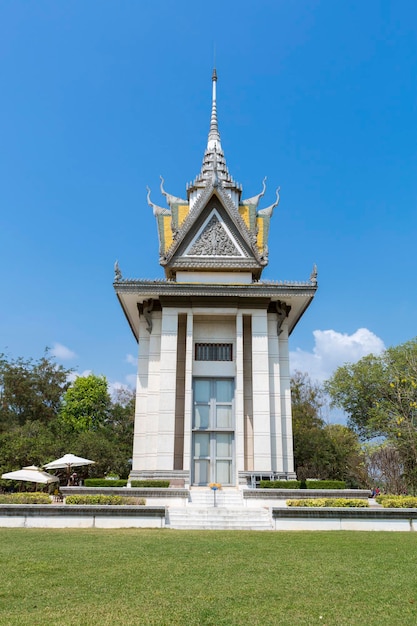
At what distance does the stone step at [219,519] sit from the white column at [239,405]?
4.48 m

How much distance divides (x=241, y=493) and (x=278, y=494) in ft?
6.50

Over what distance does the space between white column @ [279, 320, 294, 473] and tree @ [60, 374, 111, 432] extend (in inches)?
725

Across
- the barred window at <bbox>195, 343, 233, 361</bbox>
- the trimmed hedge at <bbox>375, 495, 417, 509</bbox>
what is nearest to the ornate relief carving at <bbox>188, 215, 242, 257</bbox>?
the barred window at <bbox>195, 343, 233, 361</bbox>

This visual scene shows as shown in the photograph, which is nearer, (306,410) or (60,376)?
(60,376)

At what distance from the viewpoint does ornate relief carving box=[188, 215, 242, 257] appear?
77.8ft

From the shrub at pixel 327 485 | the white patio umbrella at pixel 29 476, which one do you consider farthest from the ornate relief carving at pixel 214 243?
the white patio umbrella at pixel 29 476

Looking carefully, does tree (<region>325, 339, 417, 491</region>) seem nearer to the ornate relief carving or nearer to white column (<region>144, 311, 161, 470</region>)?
the ornate relief carving

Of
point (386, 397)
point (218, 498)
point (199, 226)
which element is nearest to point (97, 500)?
point (218, 498)

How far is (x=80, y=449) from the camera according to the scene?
25.9 metres

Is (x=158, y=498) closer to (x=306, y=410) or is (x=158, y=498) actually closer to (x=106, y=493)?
(x=106, y=493)

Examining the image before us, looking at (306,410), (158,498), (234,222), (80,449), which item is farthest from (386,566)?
(306,410)

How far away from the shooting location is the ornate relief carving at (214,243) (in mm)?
23719

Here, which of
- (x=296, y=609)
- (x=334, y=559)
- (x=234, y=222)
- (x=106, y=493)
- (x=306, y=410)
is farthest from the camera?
(x=306, y=410)

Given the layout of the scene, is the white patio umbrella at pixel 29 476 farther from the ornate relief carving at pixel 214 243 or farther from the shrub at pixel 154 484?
the ornate relief carving at pixel 214 243
